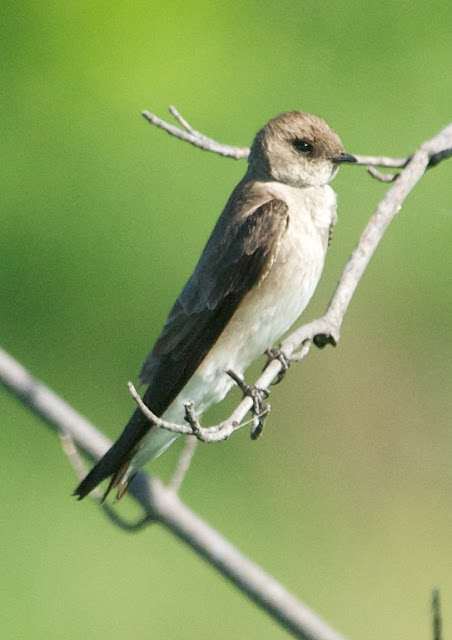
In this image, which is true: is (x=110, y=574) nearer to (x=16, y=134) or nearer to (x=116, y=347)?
(x=116, y=347)

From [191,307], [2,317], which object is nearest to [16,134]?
[2,317]

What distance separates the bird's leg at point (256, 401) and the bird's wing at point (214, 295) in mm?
98

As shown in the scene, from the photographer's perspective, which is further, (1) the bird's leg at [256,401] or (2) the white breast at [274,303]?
(2) the white breast at [274,303]

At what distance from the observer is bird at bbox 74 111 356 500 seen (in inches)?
105

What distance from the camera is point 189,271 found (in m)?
4.26

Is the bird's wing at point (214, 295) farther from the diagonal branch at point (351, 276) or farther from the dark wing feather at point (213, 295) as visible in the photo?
the diagonal branch at point (351, 276)

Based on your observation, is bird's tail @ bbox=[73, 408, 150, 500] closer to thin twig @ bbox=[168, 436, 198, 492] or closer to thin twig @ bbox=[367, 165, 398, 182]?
thin twig @ bbox=[168, 436, 198, 492]

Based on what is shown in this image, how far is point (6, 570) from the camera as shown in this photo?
3689 mm

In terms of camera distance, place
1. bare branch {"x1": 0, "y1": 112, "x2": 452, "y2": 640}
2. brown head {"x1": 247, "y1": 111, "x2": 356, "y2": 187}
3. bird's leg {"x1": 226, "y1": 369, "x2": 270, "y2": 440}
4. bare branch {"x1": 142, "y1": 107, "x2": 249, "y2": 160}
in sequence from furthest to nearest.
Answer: brown head {"x1": 247, "y1": 111, "x2": 356, "y2": 187} → bare branch {"x1": 142, "y1": 107, "x2": 249, "y2": 160} → bird's leg {"x1": 226, "y1": 369, "x2": 270, "y2": 440} → bare branch {"x1": 0, "y1": 112, "x2": 452, "y2": 640}

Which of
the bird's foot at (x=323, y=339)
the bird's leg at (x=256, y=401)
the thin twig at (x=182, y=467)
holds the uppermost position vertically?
the bird's foot at (x=323, y=339)

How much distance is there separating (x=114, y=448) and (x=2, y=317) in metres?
1.76

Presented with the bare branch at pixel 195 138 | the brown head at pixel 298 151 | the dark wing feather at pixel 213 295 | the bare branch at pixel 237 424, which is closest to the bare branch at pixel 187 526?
the bare branch at pixel 237 424

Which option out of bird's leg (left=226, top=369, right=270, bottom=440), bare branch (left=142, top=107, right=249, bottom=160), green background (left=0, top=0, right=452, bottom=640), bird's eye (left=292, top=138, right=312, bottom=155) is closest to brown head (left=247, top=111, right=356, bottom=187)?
bird's eye (left=292, top=138, right=312, bottom=155)

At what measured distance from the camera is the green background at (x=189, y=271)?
147 inches
